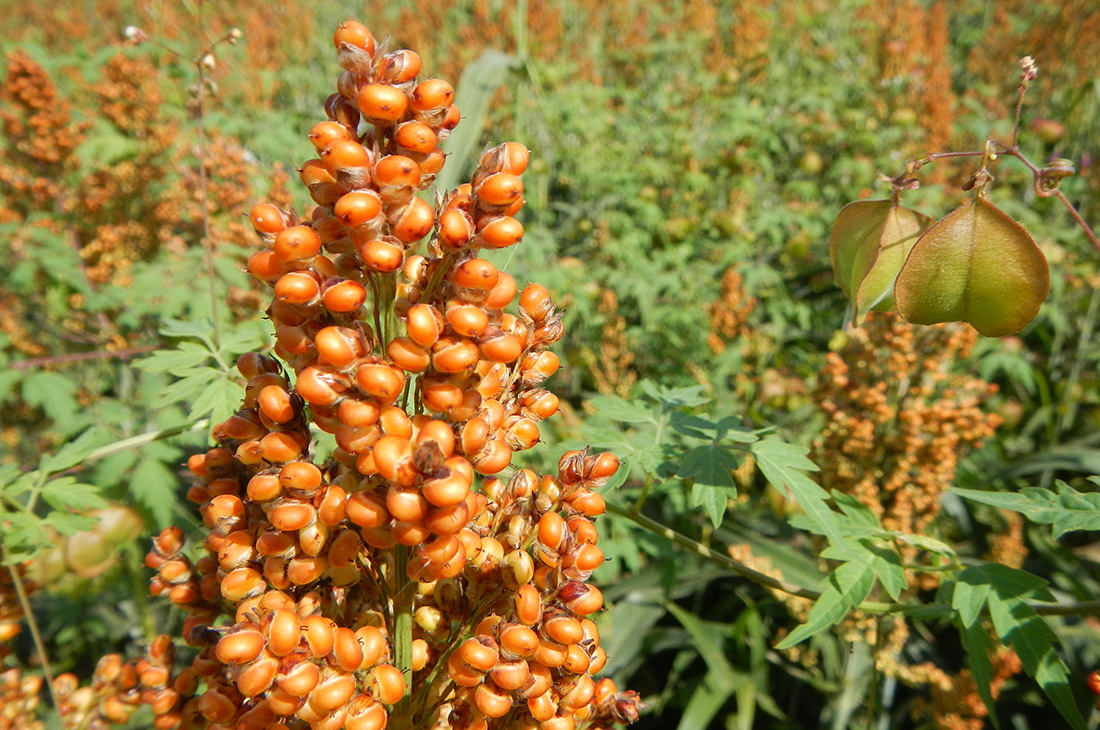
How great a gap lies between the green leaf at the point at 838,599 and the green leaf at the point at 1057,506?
0.26 meters

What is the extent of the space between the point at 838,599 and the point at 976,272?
0.70 meters

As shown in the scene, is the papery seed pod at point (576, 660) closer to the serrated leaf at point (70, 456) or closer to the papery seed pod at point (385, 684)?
the papery seed pod at point (385, 684)

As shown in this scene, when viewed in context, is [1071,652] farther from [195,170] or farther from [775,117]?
[195,170]

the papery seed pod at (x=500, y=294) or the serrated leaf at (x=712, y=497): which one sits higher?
the papery seed pod at (x=500, y=294)

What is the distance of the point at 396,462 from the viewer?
0.69 m

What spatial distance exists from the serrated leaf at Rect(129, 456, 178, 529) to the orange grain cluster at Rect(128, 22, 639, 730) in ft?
3.92

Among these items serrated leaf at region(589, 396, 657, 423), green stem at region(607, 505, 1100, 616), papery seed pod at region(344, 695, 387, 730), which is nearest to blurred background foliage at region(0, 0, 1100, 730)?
serrated leaf at region(589, 396, 657, 423)

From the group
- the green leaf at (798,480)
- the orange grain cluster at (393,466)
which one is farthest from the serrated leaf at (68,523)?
the green leaf at (798,480)

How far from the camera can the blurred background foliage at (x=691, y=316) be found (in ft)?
7.15

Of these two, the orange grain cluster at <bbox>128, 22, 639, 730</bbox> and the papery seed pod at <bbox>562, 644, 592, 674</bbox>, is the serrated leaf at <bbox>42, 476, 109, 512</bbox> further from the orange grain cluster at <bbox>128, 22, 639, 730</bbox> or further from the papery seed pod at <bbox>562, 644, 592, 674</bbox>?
the papery seed pod at <bbox>562, 644, 592, 674</bbox>

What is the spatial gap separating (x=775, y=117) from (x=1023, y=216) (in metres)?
2.12

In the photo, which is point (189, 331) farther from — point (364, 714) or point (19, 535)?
point (364, 714)

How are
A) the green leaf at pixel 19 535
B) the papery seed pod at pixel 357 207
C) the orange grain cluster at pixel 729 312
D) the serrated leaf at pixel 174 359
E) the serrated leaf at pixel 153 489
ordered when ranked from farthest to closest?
the orange grain cluster at pixel 729 312, the serrated leaf at pixel 153 489, the serrated leaf at pixel 174 359, the green leaf at pixel 19 535, the papery seed pod at pixel 357 207

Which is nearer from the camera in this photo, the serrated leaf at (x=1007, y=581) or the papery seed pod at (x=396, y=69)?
the papery seed pod at (x=396, y=69)
